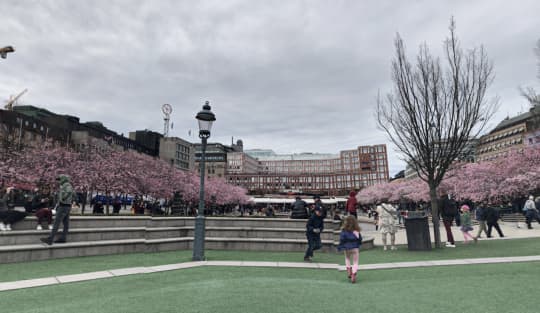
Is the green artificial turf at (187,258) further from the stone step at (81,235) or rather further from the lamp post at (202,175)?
the stone step at (81,235)

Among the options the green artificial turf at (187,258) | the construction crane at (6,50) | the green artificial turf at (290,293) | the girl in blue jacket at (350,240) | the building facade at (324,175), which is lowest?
the green artificial turf at (187,258)

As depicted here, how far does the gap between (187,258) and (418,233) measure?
8138 mm

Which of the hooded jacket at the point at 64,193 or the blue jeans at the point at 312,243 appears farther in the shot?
the blue jeans at the point at 312,243

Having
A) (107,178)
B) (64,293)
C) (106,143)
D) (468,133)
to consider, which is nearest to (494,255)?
(468,133)

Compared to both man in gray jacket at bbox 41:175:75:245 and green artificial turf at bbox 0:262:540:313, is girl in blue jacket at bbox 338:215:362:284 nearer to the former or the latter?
green artificial turf at bbox 0:262:540:313

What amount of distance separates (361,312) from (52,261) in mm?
8105

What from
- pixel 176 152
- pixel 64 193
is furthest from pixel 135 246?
pixel 176 152

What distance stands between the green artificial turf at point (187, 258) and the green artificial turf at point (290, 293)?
1668mm

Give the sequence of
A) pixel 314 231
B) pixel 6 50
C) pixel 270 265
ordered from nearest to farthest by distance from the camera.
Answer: pixel 270 265 → pixel 314 231 → pixel 6 50

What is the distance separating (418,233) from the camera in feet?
37.0

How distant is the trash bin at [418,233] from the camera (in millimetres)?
11195

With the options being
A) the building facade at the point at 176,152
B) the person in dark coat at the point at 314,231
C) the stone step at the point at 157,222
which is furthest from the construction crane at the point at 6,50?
the person in dark coat at the point at 314,231

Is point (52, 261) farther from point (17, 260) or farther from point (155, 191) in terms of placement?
point (155, 191)

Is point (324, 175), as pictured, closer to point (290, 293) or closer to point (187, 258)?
point (187, 258)
